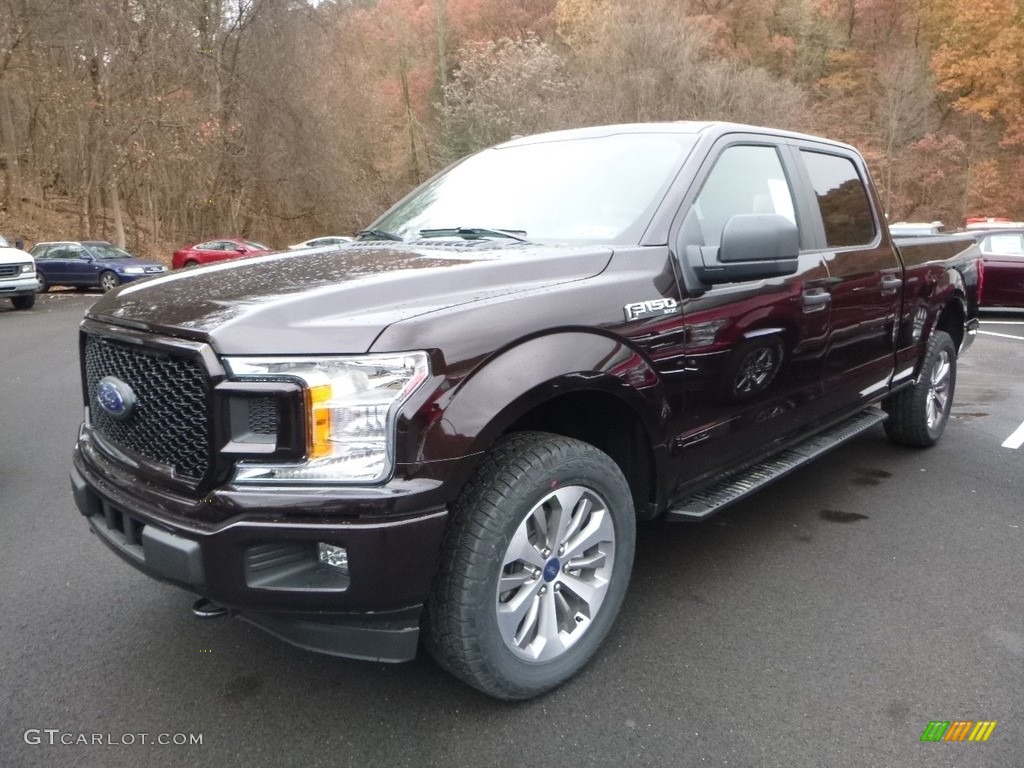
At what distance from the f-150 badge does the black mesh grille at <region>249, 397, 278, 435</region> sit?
1203 mm

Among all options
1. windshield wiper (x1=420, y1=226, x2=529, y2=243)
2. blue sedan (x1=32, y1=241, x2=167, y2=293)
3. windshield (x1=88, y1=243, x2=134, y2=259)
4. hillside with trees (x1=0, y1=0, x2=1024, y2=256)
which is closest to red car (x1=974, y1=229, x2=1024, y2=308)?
windshield wiper (x1=420, y1=226, x2=529, y2=243)

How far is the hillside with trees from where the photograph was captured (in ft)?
90.5

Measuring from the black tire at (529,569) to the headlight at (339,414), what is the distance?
34cm

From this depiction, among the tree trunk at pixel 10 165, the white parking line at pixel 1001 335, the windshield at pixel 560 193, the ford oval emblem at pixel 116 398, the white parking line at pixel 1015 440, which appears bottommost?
the white parking line at pixel 1015 440

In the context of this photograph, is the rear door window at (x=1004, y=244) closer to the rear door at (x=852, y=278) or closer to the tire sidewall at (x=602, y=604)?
the rear door at (x=852, y=278)

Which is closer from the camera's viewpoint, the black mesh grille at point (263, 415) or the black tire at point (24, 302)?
the black mesh grille at point (263, 415)

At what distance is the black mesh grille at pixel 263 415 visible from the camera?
2.09 metres

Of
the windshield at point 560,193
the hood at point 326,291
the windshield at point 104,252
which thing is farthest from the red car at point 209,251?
the hood at point 326,291

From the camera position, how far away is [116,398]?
242 cm

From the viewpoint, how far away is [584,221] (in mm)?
3188

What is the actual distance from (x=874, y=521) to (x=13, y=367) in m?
8.91

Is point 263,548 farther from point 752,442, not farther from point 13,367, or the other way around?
point 13,367

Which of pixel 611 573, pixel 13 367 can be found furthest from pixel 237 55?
pixel 611 573

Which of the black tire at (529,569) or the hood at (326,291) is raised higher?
the hood at (326,291)
